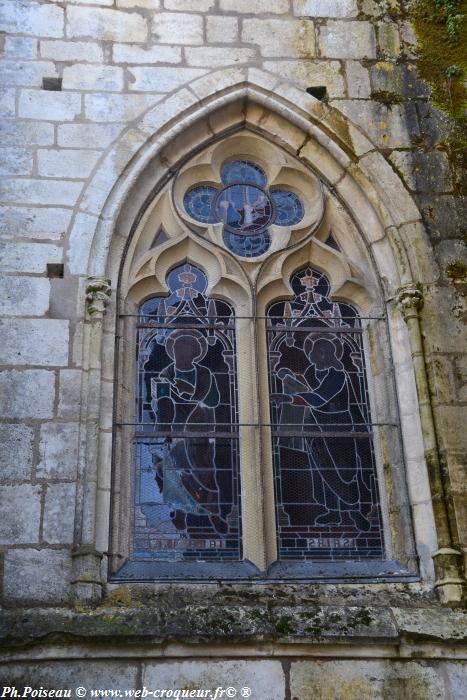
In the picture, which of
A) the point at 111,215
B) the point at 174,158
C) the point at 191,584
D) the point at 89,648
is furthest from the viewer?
the point at 174,158

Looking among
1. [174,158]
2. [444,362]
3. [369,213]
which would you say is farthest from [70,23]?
[444,362]

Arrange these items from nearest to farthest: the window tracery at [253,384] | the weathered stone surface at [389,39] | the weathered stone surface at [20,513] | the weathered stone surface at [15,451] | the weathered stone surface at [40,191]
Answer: the weathered stone surface at [20,513] < the weathered stone surface at [15,451] < the window tracery at [253,384] < the weathered stone surface at [40,191] < the weathered stone surface at [389,39]

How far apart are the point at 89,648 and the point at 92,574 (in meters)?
0.38

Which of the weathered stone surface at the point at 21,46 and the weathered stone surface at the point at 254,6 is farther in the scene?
the weathered stone surface at the point at 254,6

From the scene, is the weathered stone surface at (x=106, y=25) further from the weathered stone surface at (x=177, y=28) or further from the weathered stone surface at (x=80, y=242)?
the weathered stone surface at (x=80, y=242)

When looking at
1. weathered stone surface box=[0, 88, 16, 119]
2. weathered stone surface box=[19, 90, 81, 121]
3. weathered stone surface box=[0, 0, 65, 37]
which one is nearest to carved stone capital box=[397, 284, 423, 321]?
weathered stone surface box=[19, 90, 81, 121]

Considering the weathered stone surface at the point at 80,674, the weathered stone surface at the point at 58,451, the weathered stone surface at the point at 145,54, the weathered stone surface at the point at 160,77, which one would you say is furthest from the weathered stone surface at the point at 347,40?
the weathered stone surface at the point at 80,674

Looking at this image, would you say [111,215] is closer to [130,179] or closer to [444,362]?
[130,179]

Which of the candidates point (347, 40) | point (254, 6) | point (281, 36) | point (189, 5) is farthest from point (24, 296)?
point (347, 40)

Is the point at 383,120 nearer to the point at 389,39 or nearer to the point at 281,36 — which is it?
the point at 389,39

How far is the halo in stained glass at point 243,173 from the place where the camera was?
632cm

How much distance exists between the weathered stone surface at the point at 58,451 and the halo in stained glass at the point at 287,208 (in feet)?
6.60

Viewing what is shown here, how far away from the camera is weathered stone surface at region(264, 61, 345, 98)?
6259mm

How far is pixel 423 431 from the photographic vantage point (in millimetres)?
5309
